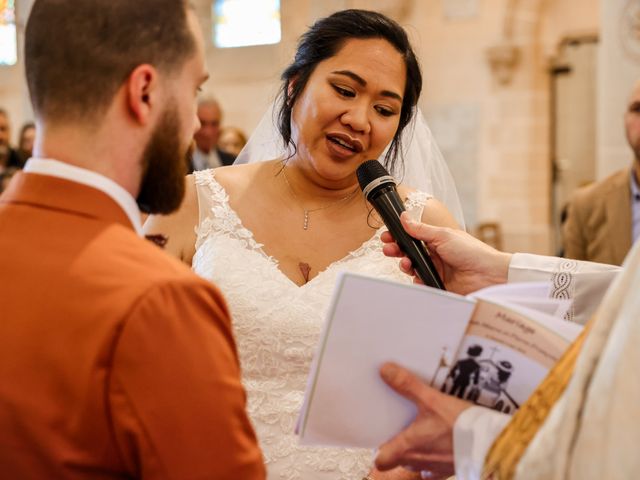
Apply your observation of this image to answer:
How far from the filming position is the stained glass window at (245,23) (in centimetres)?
1323

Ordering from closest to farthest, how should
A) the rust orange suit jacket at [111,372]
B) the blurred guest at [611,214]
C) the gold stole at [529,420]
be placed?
1. the rust orange suit jacket at [111,372]
2. the gold stole at [529,420]
3. the blurred guest at [611,214]

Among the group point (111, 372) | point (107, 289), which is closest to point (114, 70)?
point (107, 289)

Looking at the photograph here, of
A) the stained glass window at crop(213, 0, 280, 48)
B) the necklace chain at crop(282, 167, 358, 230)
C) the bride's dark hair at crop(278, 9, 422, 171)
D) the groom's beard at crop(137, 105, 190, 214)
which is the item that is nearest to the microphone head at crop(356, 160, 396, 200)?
the necklace chain at crop(282, 167, 358, 230)

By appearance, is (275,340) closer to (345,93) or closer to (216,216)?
(216,216)

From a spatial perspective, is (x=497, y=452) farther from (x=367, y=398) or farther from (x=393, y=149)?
(x=393, y=149)

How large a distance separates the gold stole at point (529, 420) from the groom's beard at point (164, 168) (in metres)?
0.68

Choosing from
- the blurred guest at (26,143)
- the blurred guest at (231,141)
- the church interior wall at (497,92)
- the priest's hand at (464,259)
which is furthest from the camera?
Answer: the church interior wall at (497,92)

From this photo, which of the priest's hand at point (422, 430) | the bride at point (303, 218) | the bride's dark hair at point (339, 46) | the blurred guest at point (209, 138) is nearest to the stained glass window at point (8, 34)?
the blurred guest at point (209, 138)

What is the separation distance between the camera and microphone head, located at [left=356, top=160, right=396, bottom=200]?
2205 millimetres

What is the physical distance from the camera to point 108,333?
1.24m

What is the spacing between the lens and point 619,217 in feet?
15.0

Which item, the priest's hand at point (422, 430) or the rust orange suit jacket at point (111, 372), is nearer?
the rust orange suit jacket at point (111, 372)

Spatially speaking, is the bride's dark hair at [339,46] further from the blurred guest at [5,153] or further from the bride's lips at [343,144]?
the blurred guest at [5,153]

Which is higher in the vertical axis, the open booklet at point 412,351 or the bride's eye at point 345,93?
the bride's eye at point 345,93
